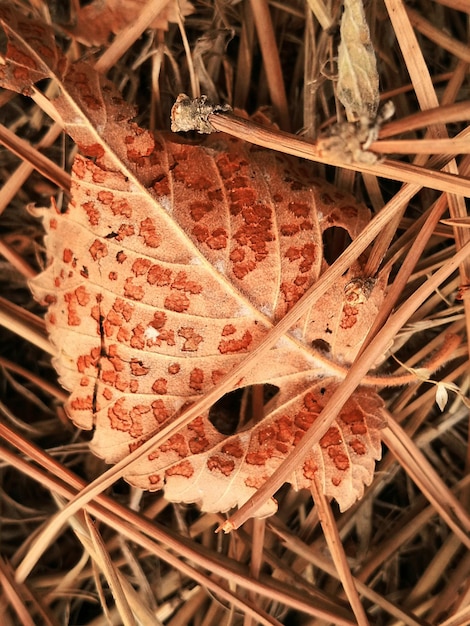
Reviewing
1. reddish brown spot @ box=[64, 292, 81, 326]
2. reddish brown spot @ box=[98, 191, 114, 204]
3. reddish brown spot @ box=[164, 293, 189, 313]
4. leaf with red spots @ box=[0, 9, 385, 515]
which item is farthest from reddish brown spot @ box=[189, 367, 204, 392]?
reddish brown spot @ box=[98, 191, 114, 204]

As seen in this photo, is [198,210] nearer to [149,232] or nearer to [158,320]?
[149,232]

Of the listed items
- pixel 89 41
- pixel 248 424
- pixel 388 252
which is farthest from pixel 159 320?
pixel 89 41

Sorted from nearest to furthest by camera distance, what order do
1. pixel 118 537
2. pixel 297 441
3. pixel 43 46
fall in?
pixel 43 46 < pixel 297 441 < pixel 118 537

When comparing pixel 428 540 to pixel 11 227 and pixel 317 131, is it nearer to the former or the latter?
pixel 317 131

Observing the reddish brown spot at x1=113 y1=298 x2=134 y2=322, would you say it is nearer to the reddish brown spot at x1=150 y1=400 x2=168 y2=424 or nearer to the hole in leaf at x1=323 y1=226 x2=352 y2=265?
the reddish brown spot at x1=150 y1=400 x2=168 y2=424

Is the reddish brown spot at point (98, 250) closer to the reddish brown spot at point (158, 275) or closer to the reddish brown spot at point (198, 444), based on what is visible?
the reddish brown spot at point (158, 275)

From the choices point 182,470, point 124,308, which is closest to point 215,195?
point 124,308
